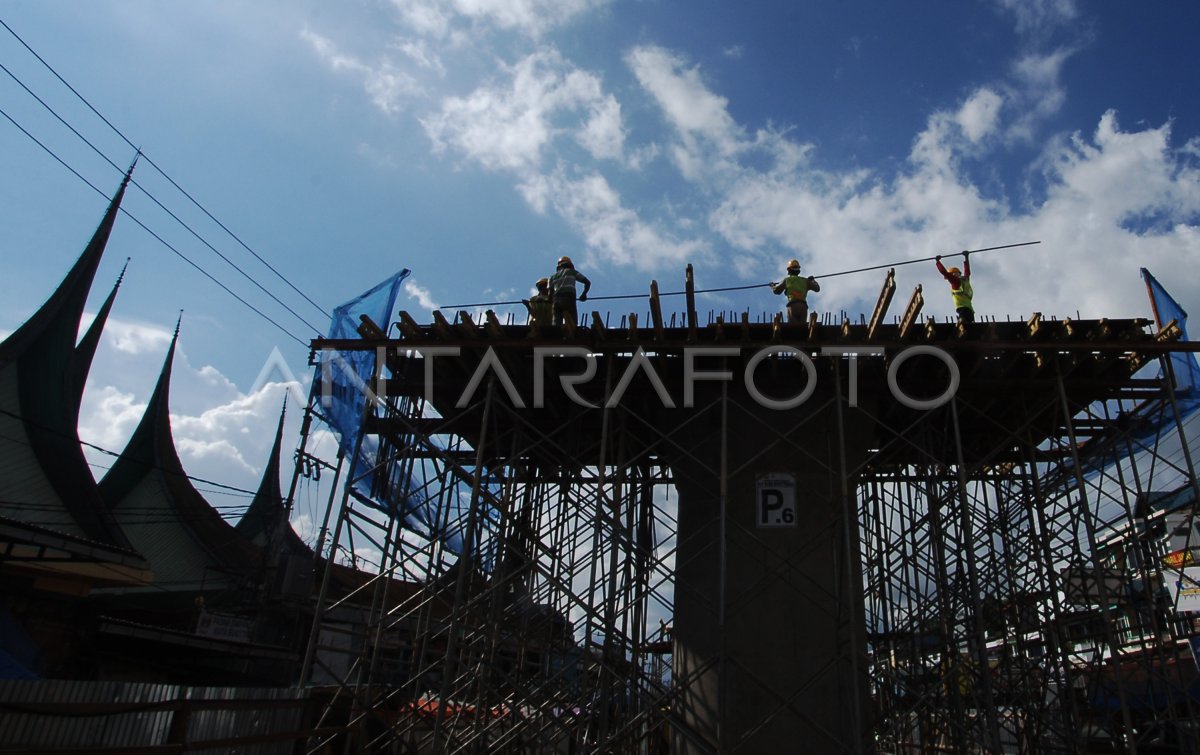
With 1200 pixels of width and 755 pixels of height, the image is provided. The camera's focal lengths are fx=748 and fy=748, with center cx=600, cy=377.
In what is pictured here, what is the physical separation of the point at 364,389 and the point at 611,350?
4.25m

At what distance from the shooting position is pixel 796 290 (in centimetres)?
1270

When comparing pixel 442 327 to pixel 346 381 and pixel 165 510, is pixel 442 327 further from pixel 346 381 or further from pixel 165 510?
pixel 165 510

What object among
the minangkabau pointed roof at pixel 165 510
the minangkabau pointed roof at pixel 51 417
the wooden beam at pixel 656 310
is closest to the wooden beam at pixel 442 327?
the wooden beam at pixel 656 310

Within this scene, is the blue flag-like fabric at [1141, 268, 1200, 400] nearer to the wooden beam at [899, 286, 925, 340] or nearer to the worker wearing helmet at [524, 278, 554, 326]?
the wooden beam at [899, 286, 925, 340]

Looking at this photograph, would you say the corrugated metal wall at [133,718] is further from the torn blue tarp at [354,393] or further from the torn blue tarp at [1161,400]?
the torn blue tarp at [1161,400]

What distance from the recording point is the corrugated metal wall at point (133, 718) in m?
6.12

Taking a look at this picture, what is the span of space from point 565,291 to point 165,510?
2850 centimetres

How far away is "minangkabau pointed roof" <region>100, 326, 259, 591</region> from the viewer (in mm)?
31891

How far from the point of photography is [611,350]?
10867 millimetres

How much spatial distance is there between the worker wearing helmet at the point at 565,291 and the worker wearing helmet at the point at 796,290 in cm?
334

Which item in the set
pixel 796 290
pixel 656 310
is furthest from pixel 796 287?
pixel 656 310

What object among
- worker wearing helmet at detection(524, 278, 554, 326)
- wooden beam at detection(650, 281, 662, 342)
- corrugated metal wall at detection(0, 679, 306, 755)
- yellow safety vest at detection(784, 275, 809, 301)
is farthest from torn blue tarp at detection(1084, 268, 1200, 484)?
corrugated metal wall at detection(0, 679, 306, 755)

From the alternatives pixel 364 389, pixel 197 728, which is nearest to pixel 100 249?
pixel 364 389

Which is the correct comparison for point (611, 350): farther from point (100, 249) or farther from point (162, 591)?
point (162, 591)
